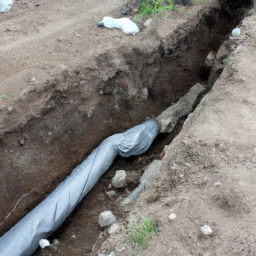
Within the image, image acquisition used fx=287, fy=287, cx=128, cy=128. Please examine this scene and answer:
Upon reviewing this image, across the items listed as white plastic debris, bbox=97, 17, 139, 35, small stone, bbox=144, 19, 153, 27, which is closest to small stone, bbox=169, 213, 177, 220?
white plastic debris, bbox=97, 17, 139, 35

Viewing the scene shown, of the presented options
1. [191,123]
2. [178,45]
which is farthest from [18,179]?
[178,45]

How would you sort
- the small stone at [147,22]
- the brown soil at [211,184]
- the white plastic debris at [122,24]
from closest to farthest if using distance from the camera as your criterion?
1. the brown soil at [211,184]
2. the white plastic debris at [122,24]
3. the small stone at [147,22]

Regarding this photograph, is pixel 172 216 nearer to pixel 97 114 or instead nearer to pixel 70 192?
pixel 70 192

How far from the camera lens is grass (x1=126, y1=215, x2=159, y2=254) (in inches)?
79.7

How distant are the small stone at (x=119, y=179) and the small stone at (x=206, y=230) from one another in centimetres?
161

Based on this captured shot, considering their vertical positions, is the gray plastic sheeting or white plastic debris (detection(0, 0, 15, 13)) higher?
white plastic debris (detection(0, 0, 15, 13))

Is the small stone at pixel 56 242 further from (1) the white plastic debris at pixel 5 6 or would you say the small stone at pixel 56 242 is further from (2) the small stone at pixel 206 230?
(1) the white plastic debris at pixel 5 6

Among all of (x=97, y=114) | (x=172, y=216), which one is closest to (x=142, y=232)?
(x=172, y=216)

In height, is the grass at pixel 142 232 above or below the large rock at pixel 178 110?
above

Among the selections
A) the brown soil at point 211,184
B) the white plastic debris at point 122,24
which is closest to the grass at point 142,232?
the brown soil at point 211,184

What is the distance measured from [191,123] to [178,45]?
1965mm

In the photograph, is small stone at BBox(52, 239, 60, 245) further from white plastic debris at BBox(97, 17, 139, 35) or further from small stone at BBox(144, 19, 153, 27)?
small stone at BBox(144, 19, 153, 27)

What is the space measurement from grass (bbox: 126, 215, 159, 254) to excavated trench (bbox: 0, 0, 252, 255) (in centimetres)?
75

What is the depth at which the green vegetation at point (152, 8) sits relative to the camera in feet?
15.2
